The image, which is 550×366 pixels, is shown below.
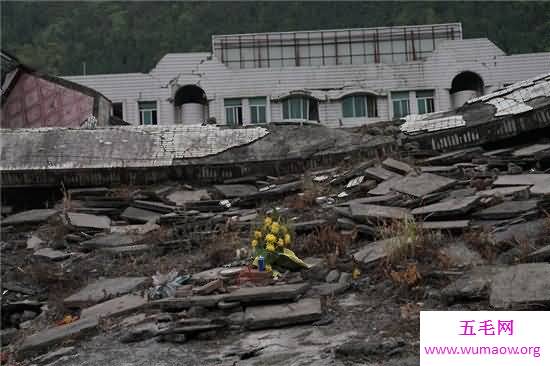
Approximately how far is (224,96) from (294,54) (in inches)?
295

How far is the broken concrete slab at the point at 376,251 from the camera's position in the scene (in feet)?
16.2

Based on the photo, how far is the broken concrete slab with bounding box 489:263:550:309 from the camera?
11.8ft

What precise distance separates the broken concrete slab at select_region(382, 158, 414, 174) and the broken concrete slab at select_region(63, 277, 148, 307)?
394 cm

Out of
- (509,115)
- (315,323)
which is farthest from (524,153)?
(315,323)

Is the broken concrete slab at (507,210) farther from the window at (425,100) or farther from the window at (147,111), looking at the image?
the window at (147,111)

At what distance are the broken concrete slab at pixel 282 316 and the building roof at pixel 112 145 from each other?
5.39m

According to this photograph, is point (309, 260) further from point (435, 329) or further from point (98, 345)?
point (435, 329)

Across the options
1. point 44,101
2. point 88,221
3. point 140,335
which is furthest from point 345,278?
point 44,101

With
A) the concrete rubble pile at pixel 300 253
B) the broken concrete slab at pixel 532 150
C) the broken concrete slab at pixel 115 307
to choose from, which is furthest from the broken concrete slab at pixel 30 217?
the broken concrete slab at pixel 532 150

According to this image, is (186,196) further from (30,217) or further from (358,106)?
(358,106)

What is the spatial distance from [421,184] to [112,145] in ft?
17.6

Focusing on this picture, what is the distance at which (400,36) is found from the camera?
108 feet

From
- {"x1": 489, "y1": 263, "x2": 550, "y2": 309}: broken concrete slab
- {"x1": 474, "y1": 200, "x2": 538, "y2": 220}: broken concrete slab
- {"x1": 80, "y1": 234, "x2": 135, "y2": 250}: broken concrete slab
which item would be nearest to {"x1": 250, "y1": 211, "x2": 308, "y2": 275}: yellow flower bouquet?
{"x1": 489, "y1": 263, "x2": 550, "y2": 309}: broken concrete slab

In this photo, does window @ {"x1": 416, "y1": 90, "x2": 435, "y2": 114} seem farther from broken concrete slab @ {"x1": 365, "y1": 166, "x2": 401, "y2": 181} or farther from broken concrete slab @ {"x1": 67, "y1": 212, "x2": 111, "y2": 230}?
broken concrete slab @ {"x1": 67, "y1": 212, "x2": 111, "y2": 230}
